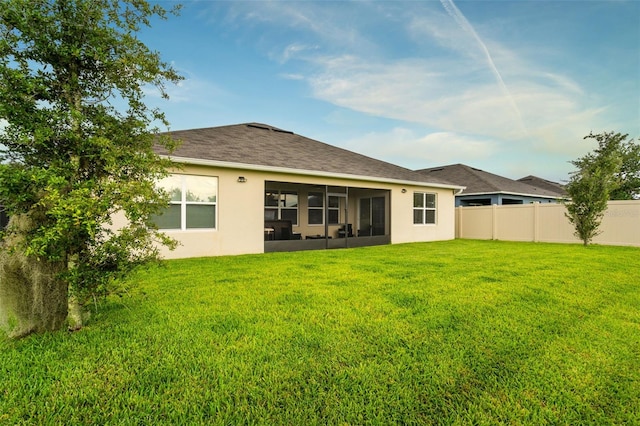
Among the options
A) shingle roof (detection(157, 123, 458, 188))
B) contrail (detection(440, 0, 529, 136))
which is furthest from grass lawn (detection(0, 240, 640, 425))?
contrail (detection(440, 0, 529, 136))

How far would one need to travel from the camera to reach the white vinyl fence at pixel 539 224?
12.4 m

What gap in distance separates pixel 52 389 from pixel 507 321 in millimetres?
4529

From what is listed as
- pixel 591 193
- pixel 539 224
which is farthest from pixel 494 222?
pixel 591 193

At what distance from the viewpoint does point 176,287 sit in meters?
5.32

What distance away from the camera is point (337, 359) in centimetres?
271

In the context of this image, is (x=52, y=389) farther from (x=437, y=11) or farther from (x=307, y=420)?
(x=437, y=11)

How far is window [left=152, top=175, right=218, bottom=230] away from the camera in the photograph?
8555mm

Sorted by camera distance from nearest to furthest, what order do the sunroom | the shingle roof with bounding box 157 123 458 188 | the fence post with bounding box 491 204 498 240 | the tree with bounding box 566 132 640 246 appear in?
1. the shingle roof with bounding box 157 123 458 188
2. the tree with bounding box 566 132 640 246
3. the sunroom
4. the fence post with bounding box 491 204 498 240

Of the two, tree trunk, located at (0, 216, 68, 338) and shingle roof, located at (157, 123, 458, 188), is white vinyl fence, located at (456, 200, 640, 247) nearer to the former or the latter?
shingle roof, located at (157, 123, 458, 188)

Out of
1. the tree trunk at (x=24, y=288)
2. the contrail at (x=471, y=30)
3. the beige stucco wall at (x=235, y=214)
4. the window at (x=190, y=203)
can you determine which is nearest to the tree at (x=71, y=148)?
the tree trunk at (x=24, y=288)

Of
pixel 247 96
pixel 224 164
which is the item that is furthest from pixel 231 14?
pixel 224 164

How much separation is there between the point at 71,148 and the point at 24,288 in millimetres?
1536

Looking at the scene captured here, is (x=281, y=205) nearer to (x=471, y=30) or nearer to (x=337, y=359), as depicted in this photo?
(x=471, y=30)

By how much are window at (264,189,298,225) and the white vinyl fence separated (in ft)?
31.9
